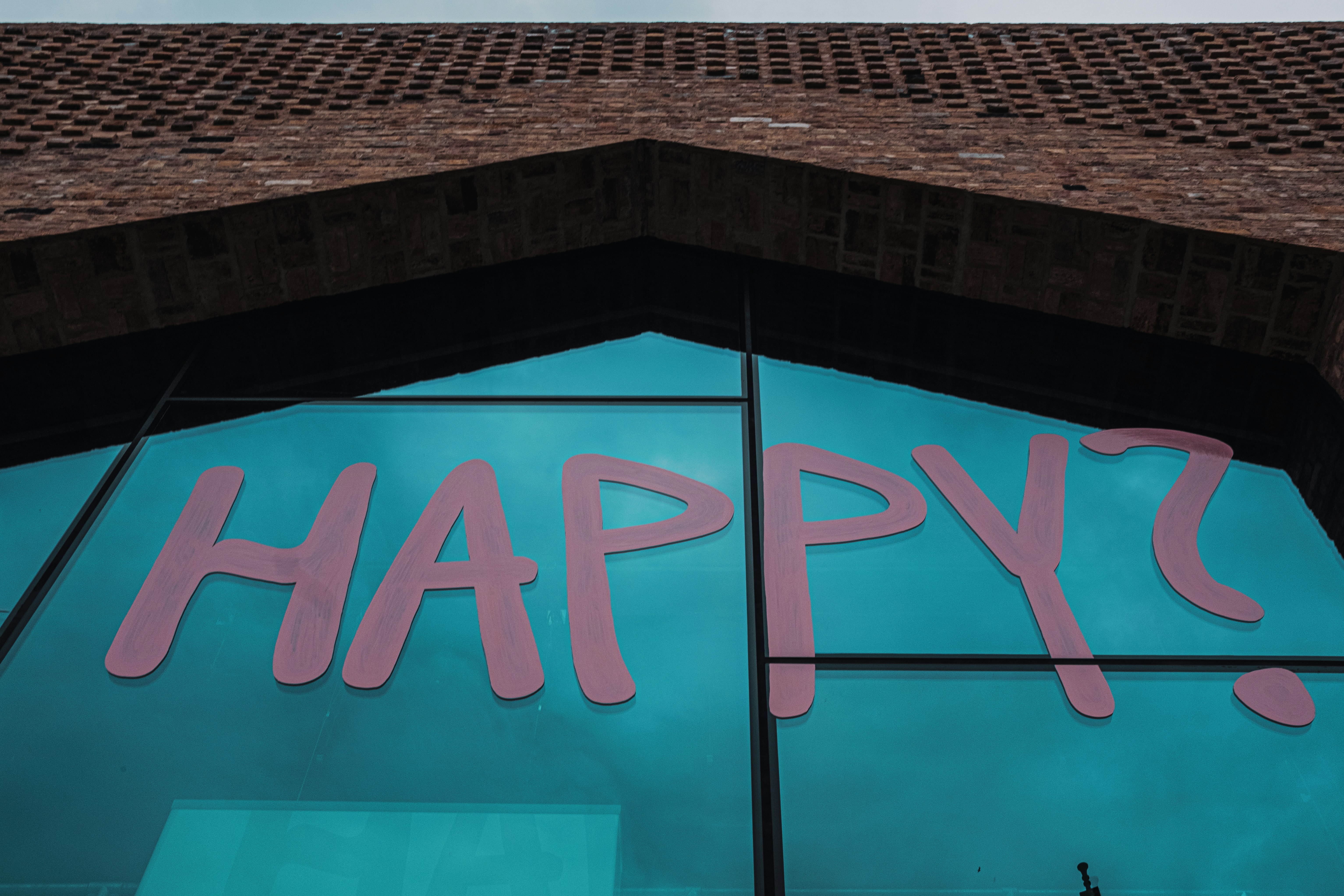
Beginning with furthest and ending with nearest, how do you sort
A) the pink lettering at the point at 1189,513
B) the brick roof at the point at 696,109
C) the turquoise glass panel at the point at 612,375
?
the brick roof at the point at 696,109, the turquoise glass panel at the point at 612,375, the pink lettering at the point at 1189,513

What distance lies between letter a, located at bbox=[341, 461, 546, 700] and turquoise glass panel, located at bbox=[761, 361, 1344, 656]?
1429 millimetres

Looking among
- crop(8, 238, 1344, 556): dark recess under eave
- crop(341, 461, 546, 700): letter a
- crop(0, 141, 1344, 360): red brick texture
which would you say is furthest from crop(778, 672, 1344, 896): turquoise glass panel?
crop(0, 141, 1344, 360): red brick texture

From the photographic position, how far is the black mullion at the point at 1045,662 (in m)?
4.88

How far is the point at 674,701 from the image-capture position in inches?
188

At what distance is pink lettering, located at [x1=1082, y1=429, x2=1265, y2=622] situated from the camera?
5.23 meters

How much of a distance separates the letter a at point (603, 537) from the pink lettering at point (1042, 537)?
1.29 m

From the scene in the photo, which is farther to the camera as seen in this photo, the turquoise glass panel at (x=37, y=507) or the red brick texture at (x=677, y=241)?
the red brick texture at (x=677, y=241)

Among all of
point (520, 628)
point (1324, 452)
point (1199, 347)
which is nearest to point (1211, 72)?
point (1199, 347)

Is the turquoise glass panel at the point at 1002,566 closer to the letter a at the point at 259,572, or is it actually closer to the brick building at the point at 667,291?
the brick building at the point at 667,291

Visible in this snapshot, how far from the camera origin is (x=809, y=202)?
310 inches

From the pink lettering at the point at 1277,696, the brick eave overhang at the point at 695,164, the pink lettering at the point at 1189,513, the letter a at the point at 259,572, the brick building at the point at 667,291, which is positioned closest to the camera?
the brick building at the point at 667,291

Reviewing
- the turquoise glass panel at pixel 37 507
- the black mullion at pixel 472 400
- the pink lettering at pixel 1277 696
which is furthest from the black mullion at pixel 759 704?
the turquoise glass panel at pixel 37 507

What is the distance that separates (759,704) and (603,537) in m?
Answer: 1.30

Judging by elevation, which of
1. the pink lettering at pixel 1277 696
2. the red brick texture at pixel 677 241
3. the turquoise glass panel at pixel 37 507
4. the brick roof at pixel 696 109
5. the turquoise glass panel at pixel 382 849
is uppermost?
the brick roof at pixel 696 109
